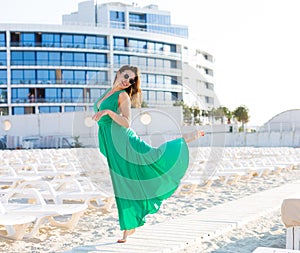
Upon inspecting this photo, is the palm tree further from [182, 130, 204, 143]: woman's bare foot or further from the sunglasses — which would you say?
the sunglasses

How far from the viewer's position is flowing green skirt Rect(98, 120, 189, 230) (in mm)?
4062

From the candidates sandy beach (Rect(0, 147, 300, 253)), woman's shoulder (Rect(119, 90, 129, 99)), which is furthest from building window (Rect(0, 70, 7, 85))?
woman's shoulder (Rect(119, 90, 129, 99))

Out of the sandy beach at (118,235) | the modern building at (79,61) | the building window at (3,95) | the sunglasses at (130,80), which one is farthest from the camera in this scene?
the modern building at (79,61)

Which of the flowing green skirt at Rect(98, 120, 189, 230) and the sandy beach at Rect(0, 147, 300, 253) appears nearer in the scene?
the flowing green skirt at Rect(98, 120, 189, 230)

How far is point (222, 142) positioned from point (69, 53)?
21.2 metres

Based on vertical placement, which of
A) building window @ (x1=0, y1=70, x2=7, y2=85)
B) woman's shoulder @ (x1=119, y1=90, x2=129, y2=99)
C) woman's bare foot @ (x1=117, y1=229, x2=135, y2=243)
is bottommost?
woman's bare foot @ (x1=117, y1=229, x2=135, y2=243)

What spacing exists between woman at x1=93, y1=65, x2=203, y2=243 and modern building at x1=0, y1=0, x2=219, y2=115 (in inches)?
1608

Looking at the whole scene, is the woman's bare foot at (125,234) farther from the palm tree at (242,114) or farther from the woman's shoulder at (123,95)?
the palm tree at (242,114)

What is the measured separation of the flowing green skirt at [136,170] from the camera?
160 inches

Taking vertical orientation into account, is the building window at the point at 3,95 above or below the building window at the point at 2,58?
below

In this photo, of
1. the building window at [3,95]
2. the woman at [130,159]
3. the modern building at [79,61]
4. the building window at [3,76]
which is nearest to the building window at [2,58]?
the modern building at [79,61]

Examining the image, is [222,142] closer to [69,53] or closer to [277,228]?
[69,53]

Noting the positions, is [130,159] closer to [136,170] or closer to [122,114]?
[136,170]

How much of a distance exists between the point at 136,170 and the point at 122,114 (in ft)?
1.52
